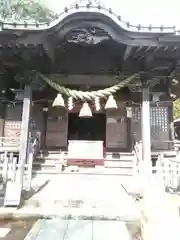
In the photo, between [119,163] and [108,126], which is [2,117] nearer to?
[108,126]

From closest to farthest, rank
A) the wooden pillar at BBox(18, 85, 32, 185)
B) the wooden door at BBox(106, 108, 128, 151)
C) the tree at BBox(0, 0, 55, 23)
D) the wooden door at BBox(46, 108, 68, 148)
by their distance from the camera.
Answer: the wooden pillar at BBox(18, 85, 32, 185), the wooden door at BBox(106, 108, 128, 151), the wooden door at BBox(46, 108, 68, 148), the tree at BBox(0, 0, 55, 23)

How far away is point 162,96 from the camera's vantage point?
1142 centimetres

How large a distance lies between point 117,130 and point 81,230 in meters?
8.25

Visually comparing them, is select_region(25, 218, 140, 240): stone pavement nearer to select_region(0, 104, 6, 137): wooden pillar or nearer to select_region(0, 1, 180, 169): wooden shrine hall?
select_region(0, 1, 180, 169): wooden shrine hall

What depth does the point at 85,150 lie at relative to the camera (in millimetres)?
10656

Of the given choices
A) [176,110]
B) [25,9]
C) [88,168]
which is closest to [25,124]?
[88,168]

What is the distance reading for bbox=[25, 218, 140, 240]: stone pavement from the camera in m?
3.83

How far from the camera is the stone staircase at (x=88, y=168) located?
373 inches

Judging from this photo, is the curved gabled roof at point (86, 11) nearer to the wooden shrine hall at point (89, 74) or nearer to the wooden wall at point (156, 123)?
the wooden shrine hall at point (89, 74)

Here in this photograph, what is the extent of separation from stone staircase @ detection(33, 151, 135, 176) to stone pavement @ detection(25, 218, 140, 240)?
4.68 metres

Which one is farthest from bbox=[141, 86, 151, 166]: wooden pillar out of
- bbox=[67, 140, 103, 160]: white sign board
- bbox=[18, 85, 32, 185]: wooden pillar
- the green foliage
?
the green foliage

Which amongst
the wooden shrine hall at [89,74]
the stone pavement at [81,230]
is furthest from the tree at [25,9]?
the stone pavement at [81,230]

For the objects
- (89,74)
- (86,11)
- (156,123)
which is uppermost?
(86,11)

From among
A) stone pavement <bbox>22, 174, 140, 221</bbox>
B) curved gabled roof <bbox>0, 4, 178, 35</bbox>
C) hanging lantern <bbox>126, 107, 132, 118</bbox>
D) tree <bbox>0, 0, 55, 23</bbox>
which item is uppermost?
tree <bbox>0, 0, 55, 23</bbox>
